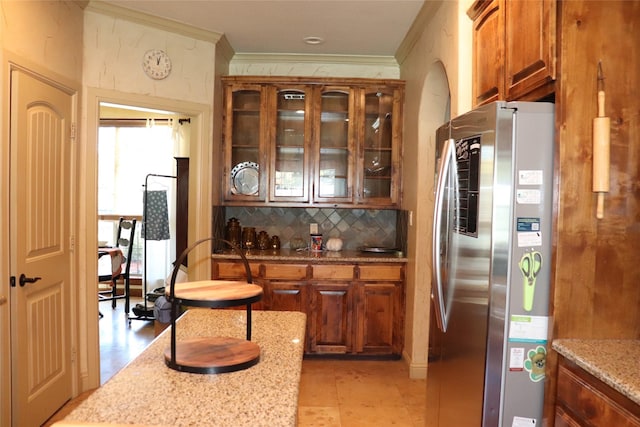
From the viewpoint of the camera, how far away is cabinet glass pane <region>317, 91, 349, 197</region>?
446 centimetres

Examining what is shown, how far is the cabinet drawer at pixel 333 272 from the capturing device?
13.5 feet

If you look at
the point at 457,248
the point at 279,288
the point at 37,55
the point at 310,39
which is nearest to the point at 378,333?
the point at 279,288

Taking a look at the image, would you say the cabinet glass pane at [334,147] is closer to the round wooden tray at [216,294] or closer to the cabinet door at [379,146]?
the cabinet door at [379,146]

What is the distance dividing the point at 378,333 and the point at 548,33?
2.95 m

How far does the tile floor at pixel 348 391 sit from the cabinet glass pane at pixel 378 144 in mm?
1518

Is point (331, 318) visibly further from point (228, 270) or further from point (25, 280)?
point (25, 280)

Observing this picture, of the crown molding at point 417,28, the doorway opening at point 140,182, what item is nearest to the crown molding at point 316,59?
the crown molding at point 417,28

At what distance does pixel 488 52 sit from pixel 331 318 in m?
2.56

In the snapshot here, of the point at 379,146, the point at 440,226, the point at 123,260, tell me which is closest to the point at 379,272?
the point at 379,146

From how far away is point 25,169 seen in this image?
9.01 feet

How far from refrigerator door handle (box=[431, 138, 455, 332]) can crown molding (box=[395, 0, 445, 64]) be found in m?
1.45

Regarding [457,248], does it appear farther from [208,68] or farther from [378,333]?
[208,68]

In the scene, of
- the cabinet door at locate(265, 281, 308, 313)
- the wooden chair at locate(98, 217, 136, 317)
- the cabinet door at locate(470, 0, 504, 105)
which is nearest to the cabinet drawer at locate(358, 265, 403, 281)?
the cabinet door at locate(265, 281, 308, 313)

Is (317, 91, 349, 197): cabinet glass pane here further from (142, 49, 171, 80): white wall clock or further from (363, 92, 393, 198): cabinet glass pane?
(142, 49, 171, 80): white wall clock
